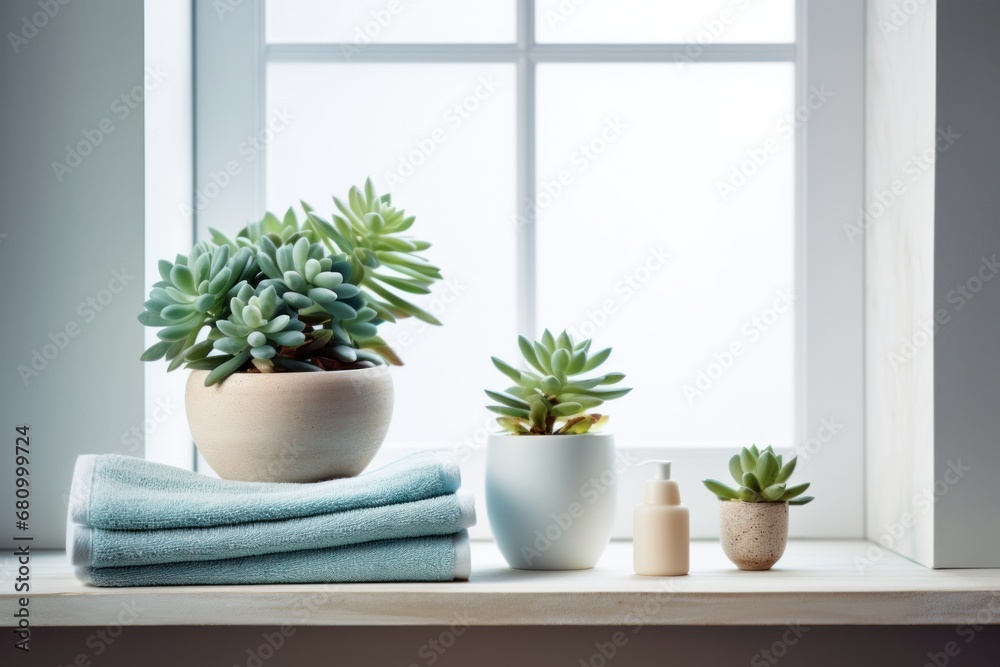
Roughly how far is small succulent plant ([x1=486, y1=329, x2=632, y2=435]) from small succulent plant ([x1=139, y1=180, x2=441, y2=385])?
13 cm

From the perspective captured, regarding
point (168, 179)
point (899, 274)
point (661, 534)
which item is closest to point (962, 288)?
point (899, 274)

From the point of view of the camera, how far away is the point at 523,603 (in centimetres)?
64

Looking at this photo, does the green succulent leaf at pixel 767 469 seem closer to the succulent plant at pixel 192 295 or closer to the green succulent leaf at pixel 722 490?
the green succulent leaf at pixel 722 490

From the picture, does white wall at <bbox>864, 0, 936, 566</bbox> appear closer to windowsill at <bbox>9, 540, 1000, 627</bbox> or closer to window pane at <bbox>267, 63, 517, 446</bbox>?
windowsill at <bbox>9, 540, 1000, 627</bbox>

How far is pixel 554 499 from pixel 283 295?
11.5 inches

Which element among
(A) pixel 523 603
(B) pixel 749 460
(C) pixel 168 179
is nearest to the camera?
(A) pixel 523 603

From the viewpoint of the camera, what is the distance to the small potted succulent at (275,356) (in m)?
0.73

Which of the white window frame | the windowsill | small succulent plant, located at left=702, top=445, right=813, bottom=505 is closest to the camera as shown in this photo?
the windowsill

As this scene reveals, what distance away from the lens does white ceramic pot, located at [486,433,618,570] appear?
74cm

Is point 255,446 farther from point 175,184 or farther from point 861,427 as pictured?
point 861,427

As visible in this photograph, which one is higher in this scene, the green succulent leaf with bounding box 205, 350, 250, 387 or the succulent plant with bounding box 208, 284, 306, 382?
the succulent plant with bounding box 208, 284, 306, 382

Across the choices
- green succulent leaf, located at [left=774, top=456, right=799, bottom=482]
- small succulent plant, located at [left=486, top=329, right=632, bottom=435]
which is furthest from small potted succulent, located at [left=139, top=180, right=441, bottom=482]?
green succulent leaf, located at [left=774, top=456, right=799, bottom=482]

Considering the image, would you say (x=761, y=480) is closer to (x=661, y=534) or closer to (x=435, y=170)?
(x=661, y=534)

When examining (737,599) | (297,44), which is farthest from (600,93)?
(737,599)
